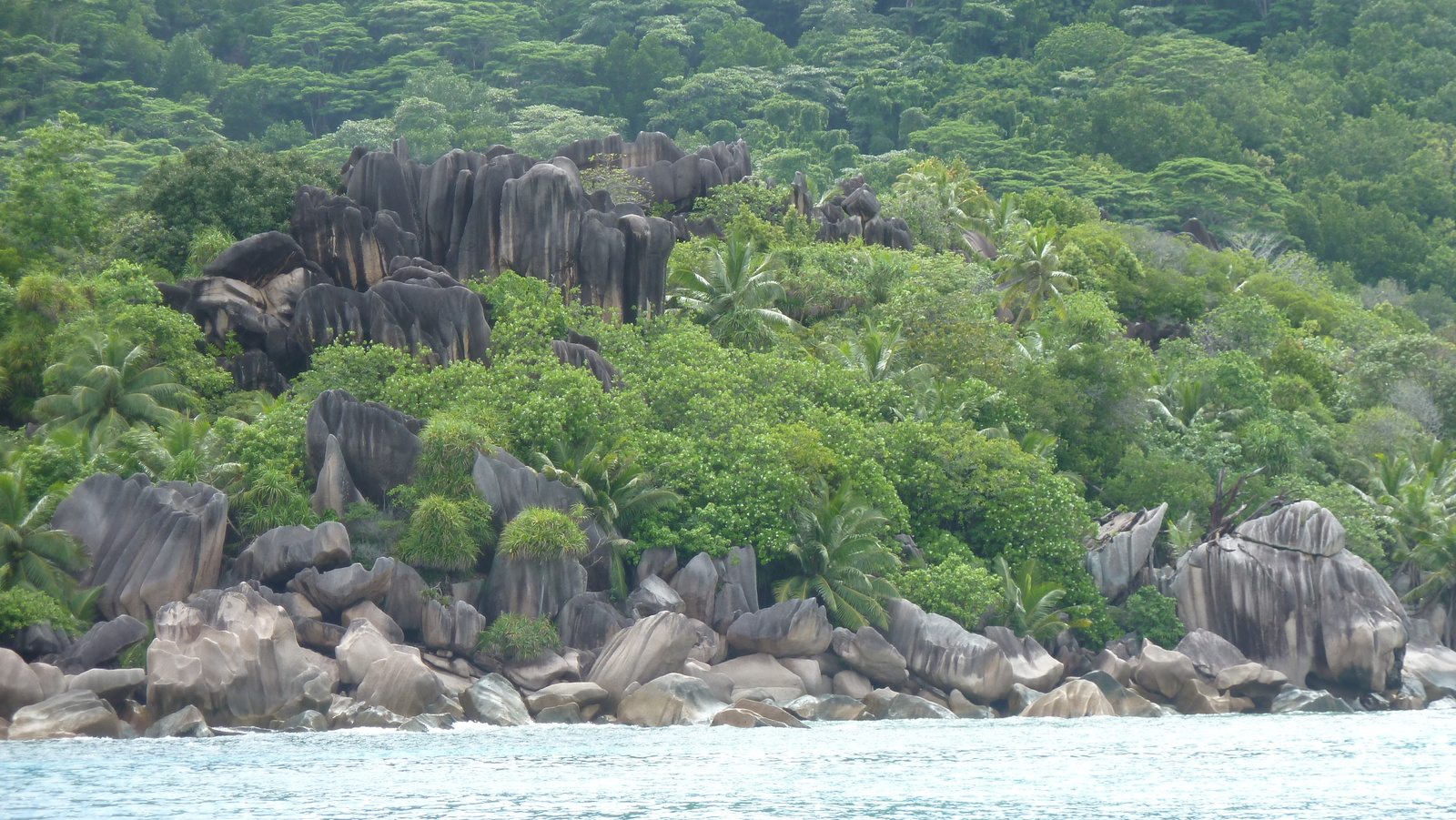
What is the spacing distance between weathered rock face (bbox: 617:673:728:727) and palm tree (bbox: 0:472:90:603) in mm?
11477

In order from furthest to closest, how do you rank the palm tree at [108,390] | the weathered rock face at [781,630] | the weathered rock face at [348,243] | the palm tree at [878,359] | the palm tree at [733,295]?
1. the palm tree at [733,295]
2. the weathered rock face at [348,243]
3. the palm tree at [878,359]
4. the palm tree at [108,390]
5. the weathered rock face at [781,630]

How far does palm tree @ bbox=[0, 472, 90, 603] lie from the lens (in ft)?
97.3

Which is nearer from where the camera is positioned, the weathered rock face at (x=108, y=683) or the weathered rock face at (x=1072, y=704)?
the weathered rock face at (x=108, y=683)

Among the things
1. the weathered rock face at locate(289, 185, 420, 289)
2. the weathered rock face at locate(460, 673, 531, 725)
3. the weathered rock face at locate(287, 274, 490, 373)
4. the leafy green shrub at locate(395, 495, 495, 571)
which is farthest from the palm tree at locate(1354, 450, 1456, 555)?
the weathered rock face at locate(289, 185, 420, 289)

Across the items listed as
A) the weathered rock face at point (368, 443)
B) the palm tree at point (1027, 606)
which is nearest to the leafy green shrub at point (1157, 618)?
the palm tree at point (1027, 606)

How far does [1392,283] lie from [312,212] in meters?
52.0

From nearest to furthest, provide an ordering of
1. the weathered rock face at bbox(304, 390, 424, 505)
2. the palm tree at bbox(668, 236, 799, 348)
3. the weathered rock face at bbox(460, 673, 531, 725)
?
the weathered rock face at bbox(460, 673, 531, 725) → the weathered rock face at bbox(304, 390, 424, 505) → the palm tree at bbox(668, 236, 799, 348)

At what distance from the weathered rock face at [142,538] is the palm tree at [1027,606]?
18.1 meters

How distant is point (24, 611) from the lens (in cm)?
2859

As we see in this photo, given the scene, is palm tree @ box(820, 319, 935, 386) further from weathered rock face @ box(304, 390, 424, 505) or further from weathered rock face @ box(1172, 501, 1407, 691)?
weathered rock face @ box(304, 390, 424, 505)

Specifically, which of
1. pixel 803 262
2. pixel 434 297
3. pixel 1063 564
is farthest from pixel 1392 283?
pixel 434 297

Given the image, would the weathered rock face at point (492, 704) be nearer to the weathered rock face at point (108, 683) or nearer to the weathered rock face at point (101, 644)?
the weathered rock face at point (108, 683)

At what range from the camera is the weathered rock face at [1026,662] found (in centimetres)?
3434

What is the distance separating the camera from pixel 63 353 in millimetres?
38312
